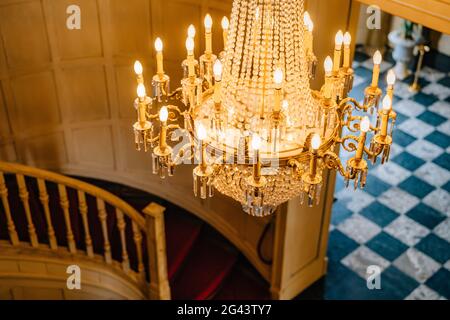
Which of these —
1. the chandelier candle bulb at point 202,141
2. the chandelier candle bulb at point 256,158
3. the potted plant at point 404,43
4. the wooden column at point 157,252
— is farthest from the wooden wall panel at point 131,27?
the potted plant at point 404,43

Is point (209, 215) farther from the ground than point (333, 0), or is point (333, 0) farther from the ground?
point (333, 0)

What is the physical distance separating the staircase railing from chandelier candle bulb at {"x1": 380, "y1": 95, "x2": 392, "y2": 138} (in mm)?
3146

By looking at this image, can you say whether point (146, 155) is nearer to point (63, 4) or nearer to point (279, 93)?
point (63, 4)

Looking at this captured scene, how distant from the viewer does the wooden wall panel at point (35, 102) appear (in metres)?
6.17

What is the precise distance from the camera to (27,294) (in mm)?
5918

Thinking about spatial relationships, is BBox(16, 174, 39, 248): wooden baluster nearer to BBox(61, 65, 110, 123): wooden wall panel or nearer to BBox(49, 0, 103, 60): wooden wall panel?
BBox(61, 65, 110, 123): wooden wall panel

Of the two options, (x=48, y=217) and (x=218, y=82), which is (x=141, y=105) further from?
(x=48, y=217)

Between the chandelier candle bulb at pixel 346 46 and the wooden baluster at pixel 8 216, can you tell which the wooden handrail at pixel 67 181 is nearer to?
the wooden baluster at pixel 8 216

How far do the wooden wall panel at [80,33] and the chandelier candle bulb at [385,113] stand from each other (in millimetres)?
4070

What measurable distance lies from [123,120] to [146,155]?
0.47 m

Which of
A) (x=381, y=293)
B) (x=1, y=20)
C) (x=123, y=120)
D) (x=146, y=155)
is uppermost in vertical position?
(x=1, y=20)

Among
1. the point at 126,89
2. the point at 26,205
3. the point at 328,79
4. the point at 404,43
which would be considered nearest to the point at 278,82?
the point at 328,79

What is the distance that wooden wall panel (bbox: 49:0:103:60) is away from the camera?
5832 millimetres

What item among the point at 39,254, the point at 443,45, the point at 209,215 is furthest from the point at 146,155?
the point at 443,45
